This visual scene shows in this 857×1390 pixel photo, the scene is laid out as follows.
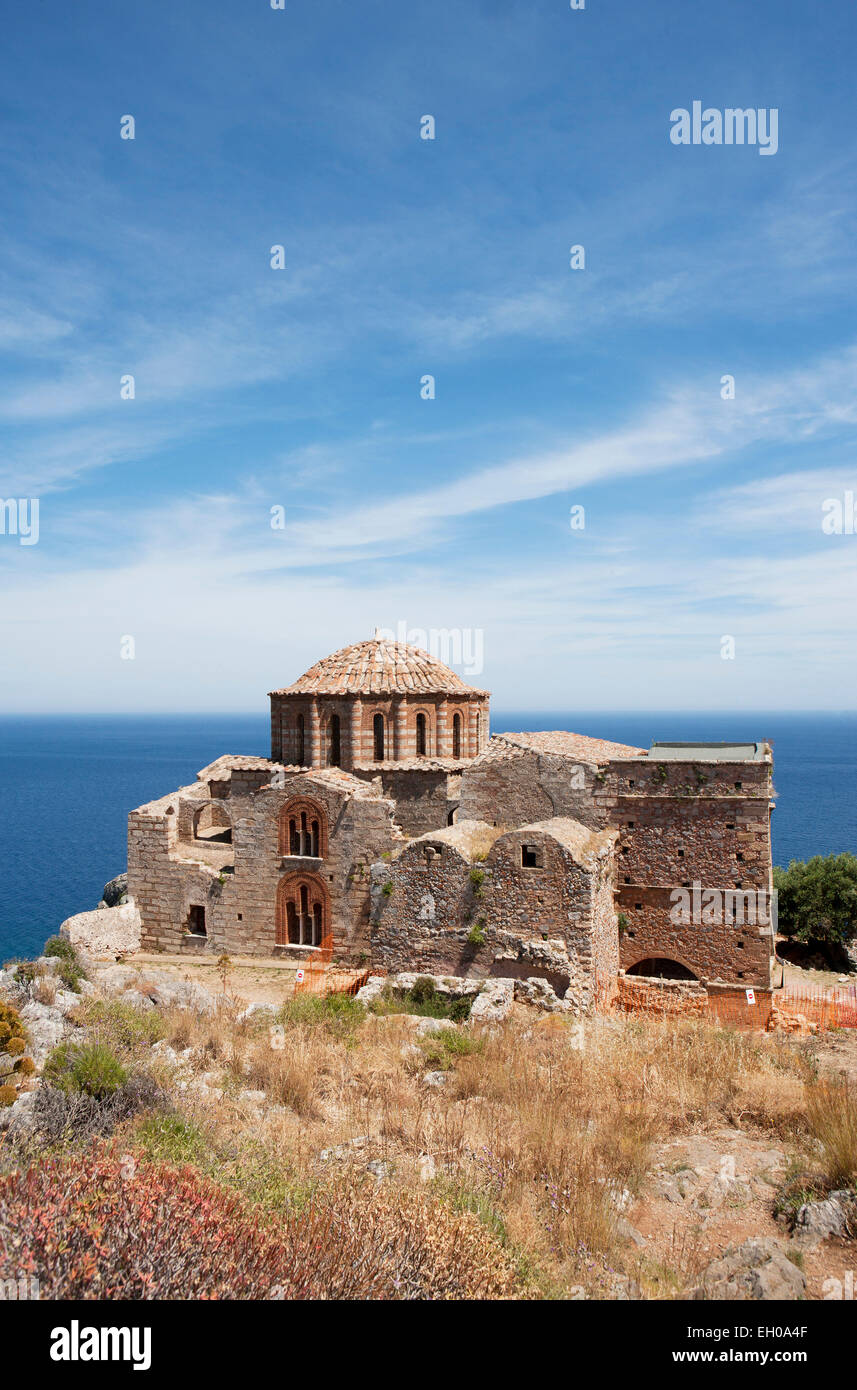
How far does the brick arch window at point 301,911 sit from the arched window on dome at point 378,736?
464 cm

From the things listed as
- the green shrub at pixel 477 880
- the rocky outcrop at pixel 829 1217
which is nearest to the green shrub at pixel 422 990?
the green shrub at pixel 477 880

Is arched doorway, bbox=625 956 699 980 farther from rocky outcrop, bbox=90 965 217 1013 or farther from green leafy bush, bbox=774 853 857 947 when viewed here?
green leafy bush, bbox=774 853 857 947

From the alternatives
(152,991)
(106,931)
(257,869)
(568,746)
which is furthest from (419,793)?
(152,991)

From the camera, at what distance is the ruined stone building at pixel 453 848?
52.6 feet

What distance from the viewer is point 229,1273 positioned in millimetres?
4441

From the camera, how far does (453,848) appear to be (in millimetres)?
16594

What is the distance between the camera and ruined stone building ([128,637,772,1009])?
16031 millimetres

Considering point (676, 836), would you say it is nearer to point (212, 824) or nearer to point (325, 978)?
point (325, 978)

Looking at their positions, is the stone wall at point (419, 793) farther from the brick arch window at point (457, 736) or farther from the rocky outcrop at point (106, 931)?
the rocky outcrop at point (106, 931)

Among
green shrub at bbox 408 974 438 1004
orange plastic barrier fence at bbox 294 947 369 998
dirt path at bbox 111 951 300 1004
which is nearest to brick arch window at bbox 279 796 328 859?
orange plastic barrier fence at bbox 294 947 369 998

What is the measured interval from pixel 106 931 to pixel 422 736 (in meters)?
10.8
